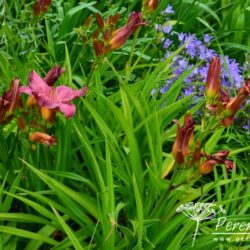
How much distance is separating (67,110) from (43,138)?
0.13m

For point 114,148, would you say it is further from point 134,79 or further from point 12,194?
point 134,79

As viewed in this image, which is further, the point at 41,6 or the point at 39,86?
the point at 41,6

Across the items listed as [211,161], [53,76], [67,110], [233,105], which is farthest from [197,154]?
[53,76]

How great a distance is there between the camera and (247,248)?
191 cm

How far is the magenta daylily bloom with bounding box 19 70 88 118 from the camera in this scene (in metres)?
1.55

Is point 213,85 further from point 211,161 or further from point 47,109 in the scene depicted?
point 47,109

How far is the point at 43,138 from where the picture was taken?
1606mm

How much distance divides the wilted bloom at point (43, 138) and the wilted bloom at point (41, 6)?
2.29ft

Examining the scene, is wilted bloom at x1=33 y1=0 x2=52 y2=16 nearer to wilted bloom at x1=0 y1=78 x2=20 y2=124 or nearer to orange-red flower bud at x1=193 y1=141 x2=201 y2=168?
wilted bloom at x1=0 y1=78 x2=20 y2=124

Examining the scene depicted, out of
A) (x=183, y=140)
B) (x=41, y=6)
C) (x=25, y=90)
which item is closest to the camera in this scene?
(x=183, y=140)

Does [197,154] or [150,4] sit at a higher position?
[150,4]

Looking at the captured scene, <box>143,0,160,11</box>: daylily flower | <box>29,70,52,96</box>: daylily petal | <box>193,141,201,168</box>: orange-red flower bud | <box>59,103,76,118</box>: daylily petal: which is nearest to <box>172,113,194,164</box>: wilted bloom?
<box>193,141,201,168</box>: orange-red flower bud

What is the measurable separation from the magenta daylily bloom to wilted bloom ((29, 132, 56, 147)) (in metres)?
0.10

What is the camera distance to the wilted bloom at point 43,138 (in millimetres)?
1603
